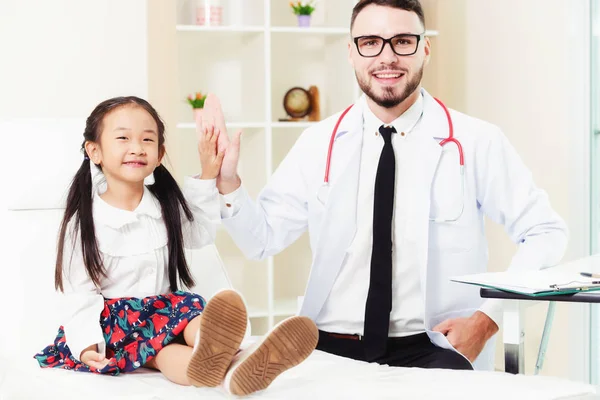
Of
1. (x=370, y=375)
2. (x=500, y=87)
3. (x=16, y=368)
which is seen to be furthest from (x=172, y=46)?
(x=370, y=375)

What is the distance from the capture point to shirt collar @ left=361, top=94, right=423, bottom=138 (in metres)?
1.99

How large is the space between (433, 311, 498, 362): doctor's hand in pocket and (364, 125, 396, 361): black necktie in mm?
125

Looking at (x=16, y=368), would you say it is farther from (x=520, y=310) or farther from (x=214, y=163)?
(x=520, y=310)

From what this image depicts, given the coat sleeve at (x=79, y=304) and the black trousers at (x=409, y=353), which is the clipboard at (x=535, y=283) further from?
the coat sleeve at (x=79, y=304)

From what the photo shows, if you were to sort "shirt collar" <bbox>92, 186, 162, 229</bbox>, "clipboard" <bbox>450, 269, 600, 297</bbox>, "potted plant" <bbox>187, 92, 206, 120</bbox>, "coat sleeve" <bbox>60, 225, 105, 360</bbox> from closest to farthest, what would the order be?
"clipboard" <bbox>450, 269, 600, 297</bbox>
"coat sleeve" <bbox>60, 225, 105, 360</bbox>
"shirt collar" <bbox>92, 186, 162, 229</bbox>
"potted plant" <bbox>187, 92, 206, 120</bbox>

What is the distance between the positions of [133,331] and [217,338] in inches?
12.4

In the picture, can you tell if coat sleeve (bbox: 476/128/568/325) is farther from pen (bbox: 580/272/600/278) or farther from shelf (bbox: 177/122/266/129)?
shelf (bbox: 177/122/266/129)

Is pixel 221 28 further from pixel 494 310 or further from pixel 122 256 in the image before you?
pixel 494 310

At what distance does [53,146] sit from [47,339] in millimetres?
541

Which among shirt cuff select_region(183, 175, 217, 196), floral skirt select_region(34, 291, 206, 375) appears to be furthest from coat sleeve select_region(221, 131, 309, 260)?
floral skirt select_region(34, 291, 206, 375)

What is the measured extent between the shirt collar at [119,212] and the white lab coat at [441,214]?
205 mm

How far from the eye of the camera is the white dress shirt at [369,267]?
6.15 feet

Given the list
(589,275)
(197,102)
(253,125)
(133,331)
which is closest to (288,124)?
(253,125)

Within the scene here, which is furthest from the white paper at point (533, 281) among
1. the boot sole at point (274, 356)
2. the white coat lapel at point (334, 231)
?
the white coat lapel at point (334, 231)
